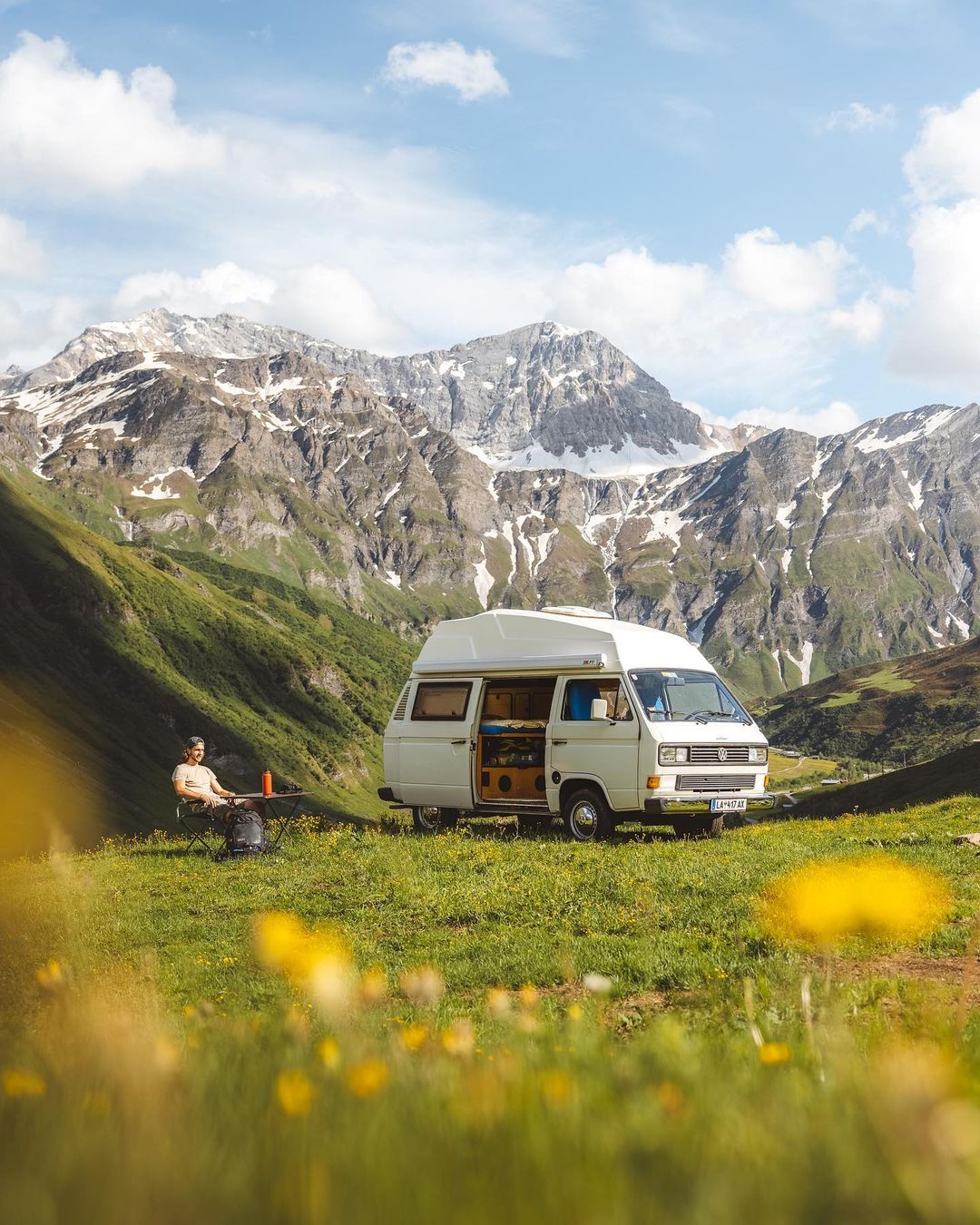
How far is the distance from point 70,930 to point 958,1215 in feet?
38.0

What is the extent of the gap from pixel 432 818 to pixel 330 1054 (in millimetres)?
21815

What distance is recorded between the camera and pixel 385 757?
Result: 24812mm

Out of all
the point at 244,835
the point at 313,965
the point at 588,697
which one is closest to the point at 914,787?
the point at 588,697

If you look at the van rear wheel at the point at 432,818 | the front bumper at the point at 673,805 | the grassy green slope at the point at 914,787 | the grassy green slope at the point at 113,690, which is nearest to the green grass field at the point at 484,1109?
the front bumper at the point at 673,805

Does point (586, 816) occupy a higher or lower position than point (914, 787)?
higher

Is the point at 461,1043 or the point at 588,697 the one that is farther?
the point at 588,697

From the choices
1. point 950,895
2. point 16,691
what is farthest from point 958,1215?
point 16,691

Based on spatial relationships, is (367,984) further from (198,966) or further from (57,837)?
(198,966)

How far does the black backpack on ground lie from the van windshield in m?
8.01

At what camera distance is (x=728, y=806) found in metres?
20.7

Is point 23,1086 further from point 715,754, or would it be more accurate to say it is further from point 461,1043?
point 715,754

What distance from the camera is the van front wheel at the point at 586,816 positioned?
20.6 meters

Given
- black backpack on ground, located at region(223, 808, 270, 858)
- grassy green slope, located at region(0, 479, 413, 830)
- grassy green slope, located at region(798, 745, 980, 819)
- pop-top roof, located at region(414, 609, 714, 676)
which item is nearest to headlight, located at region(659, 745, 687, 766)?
pop-top roof, located at region(414, 609, 714, 676)

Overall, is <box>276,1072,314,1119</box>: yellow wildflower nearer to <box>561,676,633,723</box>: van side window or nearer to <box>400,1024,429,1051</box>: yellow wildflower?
<box>400,1024,429,1051</box>: yellow wildflower
